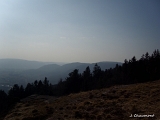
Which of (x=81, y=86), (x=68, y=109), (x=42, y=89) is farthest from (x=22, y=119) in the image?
(x=42, y=89)

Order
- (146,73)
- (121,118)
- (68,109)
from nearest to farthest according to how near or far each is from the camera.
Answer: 1. (121,118)
2. (68,109)
3. (146,73)

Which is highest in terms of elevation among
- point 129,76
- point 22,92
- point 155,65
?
point 155,65

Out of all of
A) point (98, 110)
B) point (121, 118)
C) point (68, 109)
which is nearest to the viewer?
point (121, 118)

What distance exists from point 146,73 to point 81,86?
2592 cm

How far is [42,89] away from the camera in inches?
2869

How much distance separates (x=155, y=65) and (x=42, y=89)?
5047cm

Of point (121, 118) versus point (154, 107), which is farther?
point (154, 107)

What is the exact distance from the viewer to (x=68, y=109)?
14.0 m

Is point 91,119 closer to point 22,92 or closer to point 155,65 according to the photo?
point 155,65

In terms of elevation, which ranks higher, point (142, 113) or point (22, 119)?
point (142, 113)

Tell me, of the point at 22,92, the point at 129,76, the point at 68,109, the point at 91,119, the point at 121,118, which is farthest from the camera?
the point at 22,92

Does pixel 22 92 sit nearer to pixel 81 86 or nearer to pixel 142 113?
pixel 81 86

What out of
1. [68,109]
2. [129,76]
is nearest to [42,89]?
[129,76]

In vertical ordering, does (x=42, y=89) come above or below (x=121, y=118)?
below
